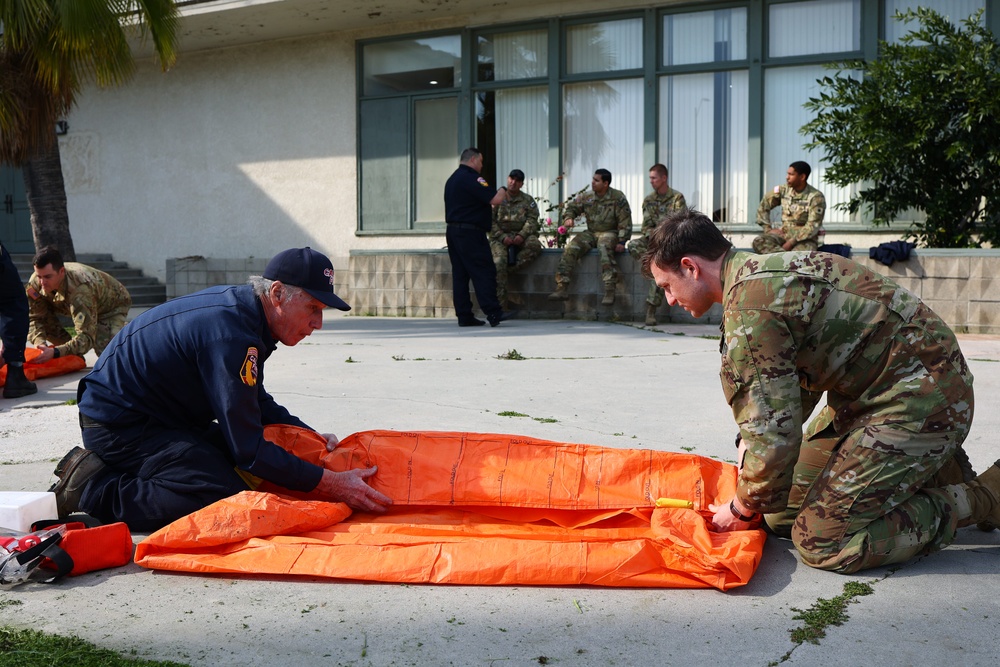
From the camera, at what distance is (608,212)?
11953mm

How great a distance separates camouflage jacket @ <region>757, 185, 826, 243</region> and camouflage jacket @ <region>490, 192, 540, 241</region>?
282 centimetres

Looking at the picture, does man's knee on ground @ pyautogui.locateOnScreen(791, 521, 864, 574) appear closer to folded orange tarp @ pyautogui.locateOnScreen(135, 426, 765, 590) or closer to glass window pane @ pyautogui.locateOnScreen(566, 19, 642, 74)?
folded orange tarp @ pyautogui.locateOnScreen(135, 426, 765, 590)

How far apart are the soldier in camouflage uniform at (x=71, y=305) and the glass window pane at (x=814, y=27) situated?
871 cm

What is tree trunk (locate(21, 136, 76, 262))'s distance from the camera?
11977 millimetres

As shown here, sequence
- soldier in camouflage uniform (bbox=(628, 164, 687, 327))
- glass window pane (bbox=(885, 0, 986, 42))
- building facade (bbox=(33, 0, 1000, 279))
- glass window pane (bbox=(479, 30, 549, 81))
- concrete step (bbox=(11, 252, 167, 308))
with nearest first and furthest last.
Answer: soldier in camouflage uniform (bbox=(628, 164, 687, 327)) → glass window pane (bbox=(885, 0, 986, 42)) → building facade (bbox=(33, 0, 1000, 279)) → glass window pane (bbox=(479, 30, 549, 81)) → concrete step (bbox=(11, 252, 167, 308))

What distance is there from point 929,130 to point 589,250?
3960 millimetres

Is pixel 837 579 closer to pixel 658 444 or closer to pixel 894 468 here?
pixel 894 468

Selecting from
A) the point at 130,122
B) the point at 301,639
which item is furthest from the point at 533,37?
the point at 301,639

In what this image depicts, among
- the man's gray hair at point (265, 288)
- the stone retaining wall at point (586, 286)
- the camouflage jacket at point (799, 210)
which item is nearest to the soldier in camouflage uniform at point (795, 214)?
the camouflage jacket at point (799, 210)

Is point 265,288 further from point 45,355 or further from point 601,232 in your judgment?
point 601,232

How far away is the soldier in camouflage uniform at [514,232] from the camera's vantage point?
1211 centimetres

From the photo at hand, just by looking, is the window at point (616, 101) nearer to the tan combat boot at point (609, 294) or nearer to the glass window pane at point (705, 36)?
the glass window pane at point (705, 36)

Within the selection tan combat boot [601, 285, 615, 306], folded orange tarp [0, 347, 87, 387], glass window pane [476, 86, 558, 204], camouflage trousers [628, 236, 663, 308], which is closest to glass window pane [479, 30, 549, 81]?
glass window pane [476, 86, 558, 204]

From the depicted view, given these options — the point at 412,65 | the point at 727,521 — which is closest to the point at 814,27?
the point at 412,65
